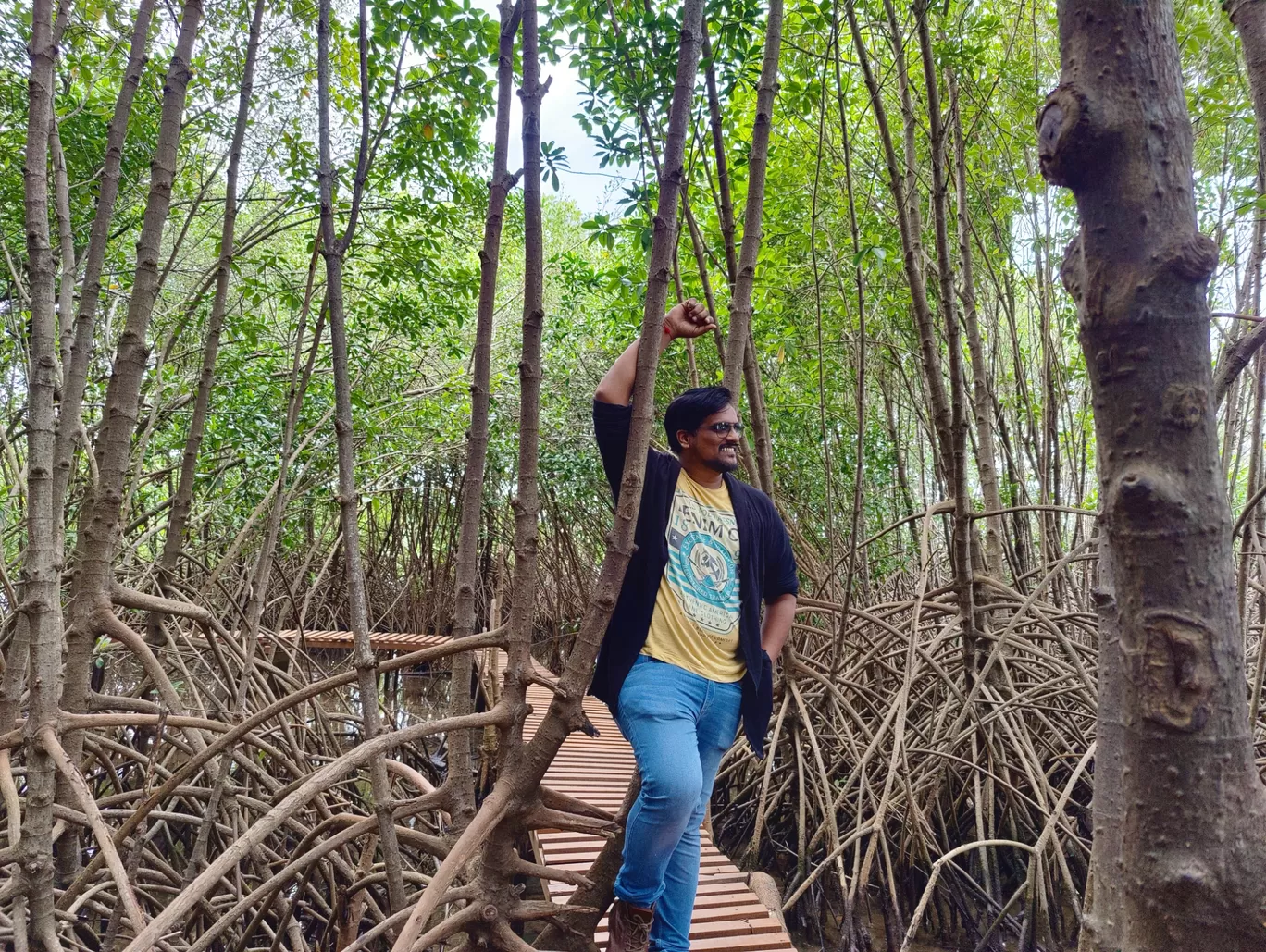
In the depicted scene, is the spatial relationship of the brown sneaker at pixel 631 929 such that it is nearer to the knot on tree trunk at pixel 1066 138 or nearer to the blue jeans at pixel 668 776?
the blue jeans at pixel 668 776

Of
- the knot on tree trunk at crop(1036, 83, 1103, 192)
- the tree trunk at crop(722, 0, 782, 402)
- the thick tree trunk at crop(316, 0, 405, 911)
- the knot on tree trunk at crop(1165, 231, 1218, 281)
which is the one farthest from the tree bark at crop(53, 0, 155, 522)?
the knot on tree trunk at crop(1165, 231, 1218, 281)

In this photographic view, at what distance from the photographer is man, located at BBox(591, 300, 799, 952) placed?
148 cm

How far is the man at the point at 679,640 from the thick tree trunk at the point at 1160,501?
78cm

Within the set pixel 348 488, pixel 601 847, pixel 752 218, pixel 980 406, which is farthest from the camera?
pixel 980 406

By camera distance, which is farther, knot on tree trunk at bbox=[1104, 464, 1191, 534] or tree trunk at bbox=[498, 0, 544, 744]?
tree trunk at bbox=[498, 0, 544, 744]

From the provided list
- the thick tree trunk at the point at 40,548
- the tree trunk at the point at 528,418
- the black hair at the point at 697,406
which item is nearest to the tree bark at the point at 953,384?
the black hair at the point at 697,406

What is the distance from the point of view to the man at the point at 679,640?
1477 millimetres

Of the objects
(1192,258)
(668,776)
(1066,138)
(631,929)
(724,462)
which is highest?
(1066,138)

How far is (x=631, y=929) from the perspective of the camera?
59.6 inches

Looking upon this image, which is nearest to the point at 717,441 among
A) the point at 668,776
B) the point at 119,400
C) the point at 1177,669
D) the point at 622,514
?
the point at 622,514

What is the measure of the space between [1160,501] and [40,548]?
1.68 metres

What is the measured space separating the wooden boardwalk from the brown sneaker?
43cm

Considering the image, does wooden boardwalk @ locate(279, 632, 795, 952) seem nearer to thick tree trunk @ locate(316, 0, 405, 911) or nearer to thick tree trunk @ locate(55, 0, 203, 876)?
thick tree trunk @ locate(316, 0, 405, 911)

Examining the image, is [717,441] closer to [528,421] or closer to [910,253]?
[528,421]
